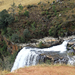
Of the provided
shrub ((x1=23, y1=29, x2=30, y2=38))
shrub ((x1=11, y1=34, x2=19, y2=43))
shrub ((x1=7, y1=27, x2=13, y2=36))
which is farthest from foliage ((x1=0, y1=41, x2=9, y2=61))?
shrub ((x1=23, y1=29, x2=30, y2=38))

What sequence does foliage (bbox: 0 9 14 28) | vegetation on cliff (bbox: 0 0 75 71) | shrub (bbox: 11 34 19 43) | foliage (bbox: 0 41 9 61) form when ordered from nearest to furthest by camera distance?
vegetation on cliff (bbox: 0 0 75 71) < shrub (bbox: 11 34 19 43) < foliage (bbox: 0 9 14 28) < foliage (bbox: 0 41 9 61)

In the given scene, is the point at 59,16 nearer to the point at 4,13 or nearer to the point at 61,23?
the point at 61,23

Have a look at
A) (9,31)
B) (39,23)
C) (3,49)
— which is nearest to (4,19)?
(9,31)

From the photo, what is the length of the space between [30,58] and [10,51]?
838cm

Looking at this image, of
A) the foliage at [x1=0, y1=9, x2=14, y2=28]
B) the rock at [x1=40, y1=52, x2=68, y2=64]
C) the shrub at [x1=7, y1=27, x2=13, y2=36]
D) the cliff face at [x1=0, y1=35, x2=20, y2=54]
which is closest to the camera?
the rock at [x1=40, y1=52, x2=68, y2=64]

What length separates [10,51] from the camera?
62.7 ft

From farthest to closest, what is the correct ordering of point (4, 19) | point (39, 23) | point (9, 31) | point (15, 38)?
1. point (39, 23)
2. point (4, 19)
3. point (9, 31)
4. point (15, 38)

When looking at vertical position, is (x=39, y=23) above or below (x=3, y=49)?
above

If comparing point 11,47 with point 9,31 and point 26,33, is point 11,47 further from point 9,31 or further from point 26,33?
point 26,33

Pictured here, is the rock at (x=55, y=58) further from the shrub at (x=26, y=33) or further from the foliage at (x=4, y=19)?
the foliage at (x=4, y=19)

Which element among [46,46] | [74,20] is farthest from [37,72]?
[74,20]

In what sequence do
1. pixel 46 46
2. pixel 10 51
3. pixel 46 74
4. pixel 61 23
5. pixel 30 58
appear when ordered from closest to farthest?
pixel 46 74 → pixel 30 58 → pixel 46 46 → pixel 61 23 → pixel 10 51

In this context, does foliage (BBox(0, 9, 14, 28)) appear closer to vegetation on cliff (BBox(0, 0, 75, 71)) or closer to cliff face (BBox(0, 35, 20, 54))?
vegetation on cliff (BBox(0, 0, 75, 71))

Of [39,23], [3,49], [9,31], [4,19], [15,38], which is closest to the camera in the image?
[15,38]
